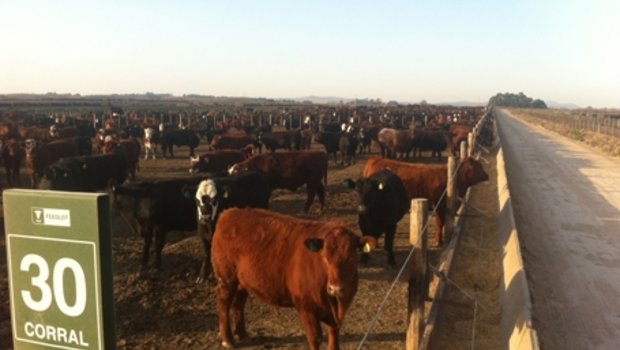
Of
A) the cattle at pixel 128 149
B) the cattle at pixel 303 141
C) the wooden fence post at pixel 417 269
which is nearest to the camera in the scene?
the wooden fence post at pixel 417 269

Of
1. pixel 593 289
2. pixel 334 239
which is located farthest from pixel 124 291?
pixel 593 289

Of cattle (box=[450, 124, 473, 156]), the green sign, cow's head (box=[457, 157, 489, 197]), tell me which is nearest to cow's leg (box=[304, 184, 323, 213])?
cow's head (box=[457, 157, 489, 197])

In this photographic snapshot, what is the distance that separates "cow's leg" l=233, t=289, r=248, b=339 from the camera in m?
6.11

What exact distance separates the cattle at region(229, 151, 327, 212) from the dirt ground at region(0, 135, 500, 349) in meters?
3.26

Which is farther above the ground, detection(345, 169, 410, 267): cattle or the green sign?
the green sign

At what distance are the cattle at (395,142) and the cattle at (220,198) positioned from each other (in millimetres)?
16912

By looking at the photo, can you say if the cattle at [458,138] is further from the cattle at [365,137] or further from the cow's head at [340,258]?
the cow's head at [340,258]

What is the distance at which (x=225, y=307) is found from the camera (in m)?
5.98

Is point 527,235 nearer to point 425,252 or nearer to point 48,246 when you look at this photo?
point 425,252

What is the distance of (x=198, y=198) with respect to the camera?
825cm

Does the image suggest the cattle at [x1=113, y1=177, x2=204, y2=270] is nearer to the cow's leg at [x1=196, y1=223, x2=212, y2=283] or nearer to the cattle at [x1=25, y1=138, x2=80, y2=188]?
the cow's leg at [x1=196, y1=223, x2=212, y2=283]

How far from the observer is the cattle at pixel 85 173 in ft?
43.2

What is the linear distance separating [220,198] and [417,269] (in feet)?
14.6

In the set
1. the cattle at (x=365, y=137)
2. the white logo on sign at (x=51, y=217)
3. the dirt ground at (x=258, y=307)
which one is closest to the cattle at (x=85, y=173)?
the dirt ground at (x=258, y=307)
